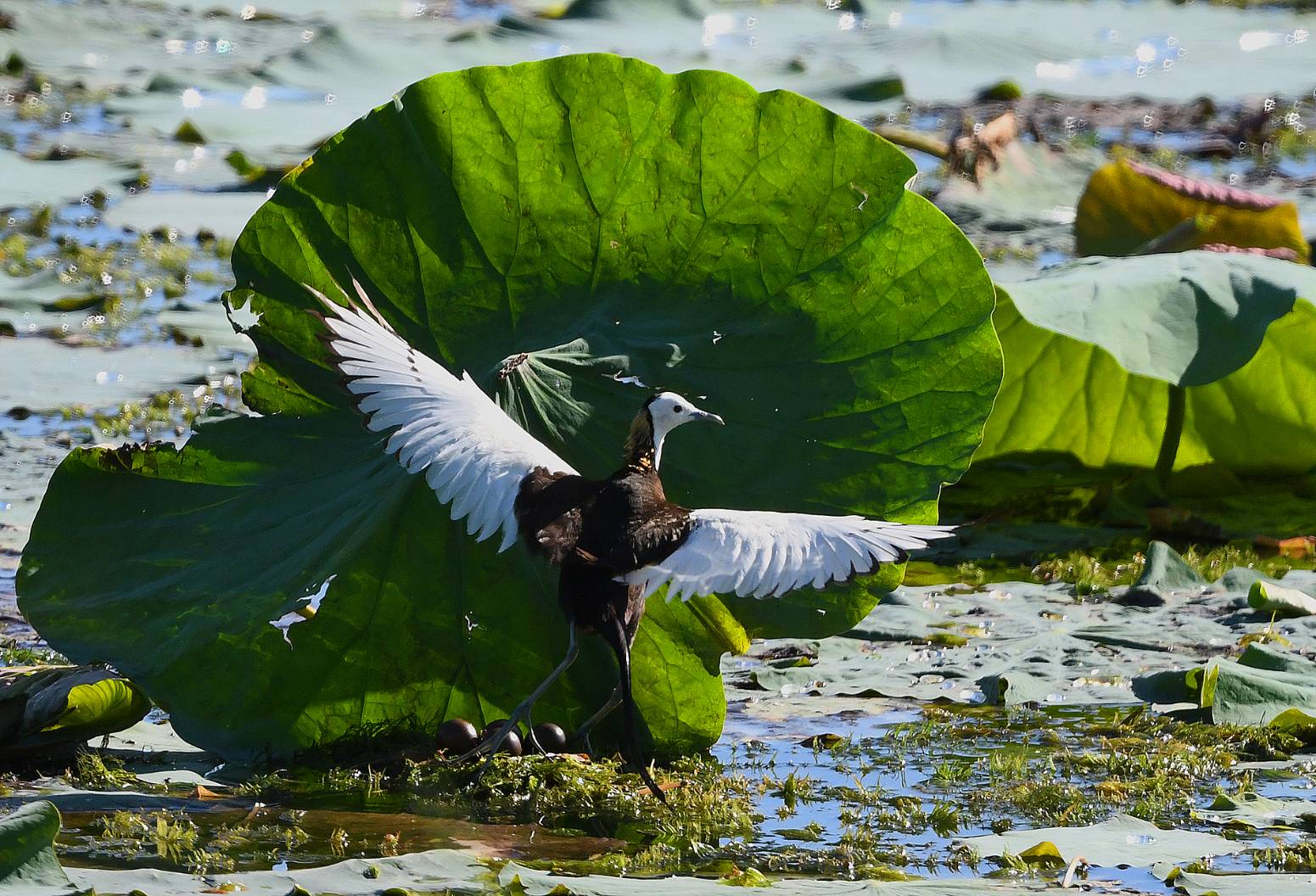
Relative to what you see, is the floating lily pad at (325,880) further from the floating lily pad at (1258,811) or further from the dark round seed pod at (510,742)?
the floating lily pad at (1258,811)

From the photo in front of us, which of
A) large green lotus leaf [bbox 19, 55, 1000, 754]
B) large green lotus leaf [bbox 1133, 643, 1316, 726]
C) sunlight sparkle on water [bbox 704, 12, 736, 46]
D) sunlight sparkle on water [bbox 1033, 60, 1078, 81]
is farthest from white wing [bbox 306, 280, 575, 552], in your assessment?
sunlight sparkle on water [bbox 1033, 60, 1078, 81]

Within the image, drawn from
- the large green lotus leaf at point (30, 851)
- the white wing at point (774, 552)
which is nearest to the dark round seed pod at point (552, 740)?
the white wing at point (774, 552)

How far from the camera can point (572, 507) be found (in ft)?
9.59

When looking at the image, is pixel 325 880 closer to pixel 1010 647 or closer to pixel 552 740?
pixel 552 740

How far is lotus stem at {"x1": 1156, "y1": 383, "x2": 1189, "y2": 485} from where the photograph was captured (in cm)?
499

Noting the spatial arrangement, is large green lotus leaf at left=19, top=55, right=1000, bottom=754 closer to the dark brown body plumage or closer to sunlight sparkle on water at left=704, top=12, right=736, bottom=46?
the dark brown body plumage

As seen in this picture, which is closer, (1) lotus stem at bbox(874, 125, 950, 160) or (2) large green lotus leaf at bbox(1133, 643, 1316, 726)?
(2) large green lotus leaf at bbox(1133, 643, 1316, 726)

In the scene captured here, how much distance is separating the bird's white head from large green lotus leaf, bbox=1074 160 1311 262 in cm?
279

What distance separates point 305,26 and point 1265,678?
10.8 m

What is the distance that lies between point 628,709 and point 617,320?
757mm

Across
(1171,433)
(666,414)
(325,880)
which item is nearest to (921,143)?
(1171,433)

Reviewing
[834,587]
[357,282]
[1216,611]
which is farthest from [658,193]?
[1216,611]

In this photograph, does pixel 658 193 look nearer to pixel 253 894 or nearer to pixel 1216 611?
pixel 253 894

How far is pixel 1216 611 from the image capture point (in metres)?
4.20
